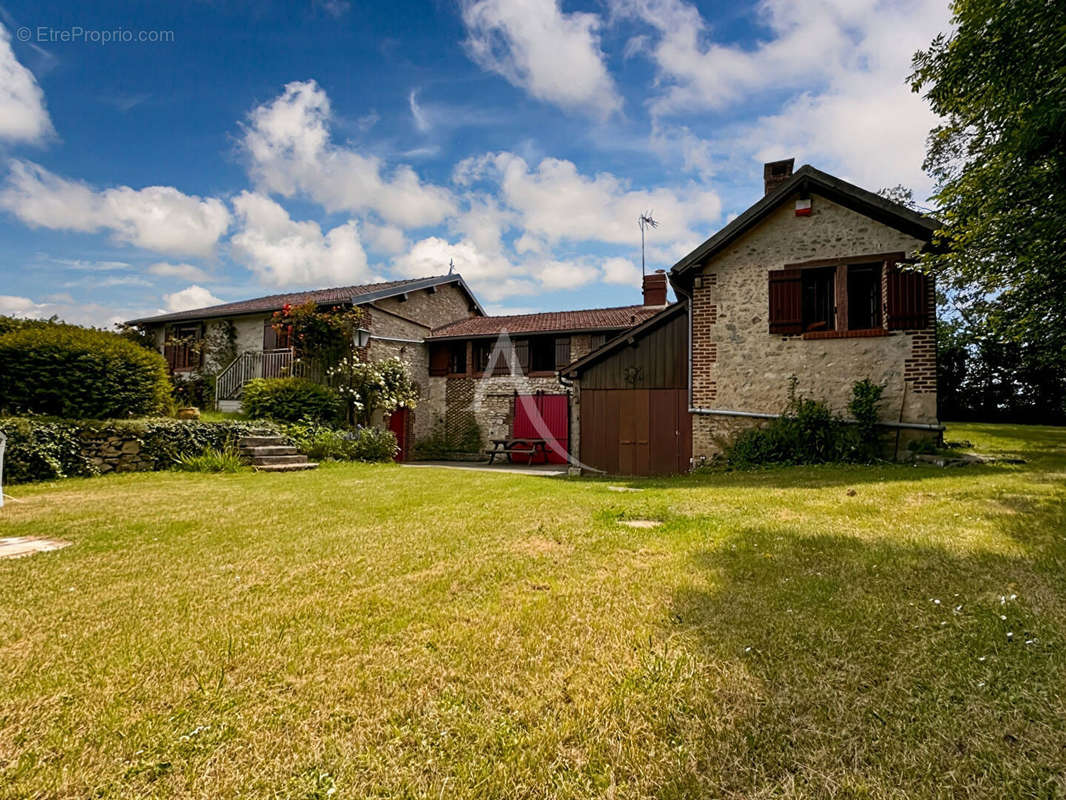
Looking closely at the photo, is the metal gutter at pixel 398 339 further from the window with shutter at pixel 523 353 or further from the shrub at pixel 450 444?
the window with shutter at pixel 523 353

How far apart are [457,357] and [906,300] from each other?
46.8 feet

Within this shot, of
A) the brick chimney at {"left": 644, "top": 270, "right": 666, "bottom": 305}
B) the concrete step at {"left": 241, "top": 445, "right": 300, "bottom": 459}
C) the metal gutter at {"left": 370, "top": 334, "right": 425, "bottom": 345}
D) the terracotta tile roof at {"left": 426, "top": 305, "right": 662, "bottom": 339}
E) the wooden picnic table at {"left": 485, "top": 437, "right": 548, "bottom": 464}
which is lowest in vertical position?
the wooden picnic table at {"left": 485, "top": 437, "right": 548, "bottom": 464}

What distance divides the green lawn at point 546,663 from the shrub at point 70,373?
6753 mm

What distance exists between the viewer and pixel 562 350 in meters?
17.4

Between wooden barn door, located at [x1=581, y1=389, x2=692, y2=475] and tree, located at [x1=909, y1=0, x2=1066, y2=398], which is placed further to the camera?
wooden barn door, located at [x1=581, y1=389, x2=692, y2=475]

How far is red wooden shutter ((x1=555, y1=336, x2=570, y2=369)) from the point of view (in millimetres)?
17312

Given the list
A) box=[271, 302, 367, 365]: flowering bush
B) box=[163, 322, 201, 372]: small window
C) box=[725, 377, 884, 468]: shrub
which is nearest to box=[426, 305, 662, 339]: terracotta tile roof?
box=[271, 302, 367, 365]: flowering bush

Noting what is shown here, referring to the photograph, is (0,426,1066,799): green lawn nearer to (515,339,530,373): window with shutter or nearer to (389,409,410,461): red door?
(389,409,410,461): red door

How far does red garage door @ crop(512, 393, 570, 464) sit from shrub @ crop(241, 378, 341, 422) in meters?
6.36

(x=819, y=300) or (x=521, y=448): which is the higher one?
(x=819, y=300)

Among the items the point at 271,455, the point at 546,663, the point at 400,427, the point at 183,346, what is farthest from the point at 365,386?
the point at 546,663

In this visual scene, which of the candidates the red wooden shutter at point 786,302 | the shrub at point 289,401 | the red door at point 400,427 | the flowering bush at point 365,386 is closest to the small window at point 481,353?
the red door at point 400,427

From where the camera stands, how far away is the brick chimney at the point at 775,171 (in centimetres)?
1104

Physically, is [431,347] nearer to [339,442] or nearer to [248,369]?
[248,369]
